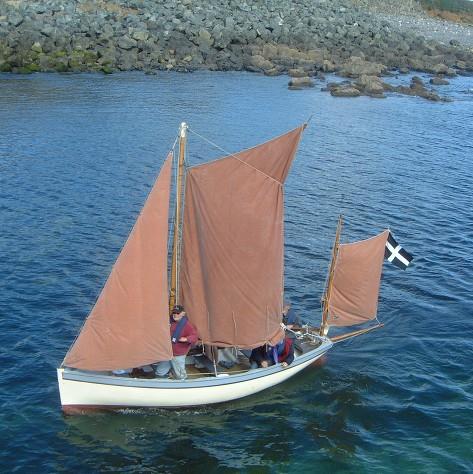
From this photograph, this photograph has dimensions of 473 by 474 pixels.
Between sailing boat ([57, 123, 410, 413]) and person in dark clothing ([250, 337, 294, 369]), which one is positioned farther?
person in dark clothing ([250, 337, 294, 369])

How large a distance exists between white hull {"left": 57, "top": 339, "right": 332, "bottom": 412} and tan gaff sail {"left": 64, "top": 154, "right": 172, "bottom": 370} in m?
0.47

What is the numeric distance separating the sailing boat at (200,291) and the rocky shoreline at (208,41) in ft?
193

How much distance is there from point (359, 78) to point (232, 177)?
64.4m

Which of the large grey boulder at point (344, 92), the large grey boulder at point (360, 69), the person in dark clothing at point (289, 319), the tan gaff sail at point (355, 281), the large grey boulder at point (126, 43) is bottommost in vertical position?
the person in dark clothing at point (289, 319)

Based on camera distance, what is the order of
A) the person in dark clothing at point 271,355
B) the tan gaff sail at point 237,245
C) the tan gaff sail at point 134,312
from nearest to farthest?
the tan gaff sail at point 134,312 → the tan gaff sail at point 237,245 → the person in dark clothing at point 271,355

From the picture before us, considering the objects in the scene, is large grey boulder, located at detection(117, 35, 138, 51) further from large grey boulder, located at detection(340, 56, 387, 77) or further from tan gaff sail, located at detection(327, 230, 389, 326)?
tan gaff sail, located at detection(327, 230, 389, 326)

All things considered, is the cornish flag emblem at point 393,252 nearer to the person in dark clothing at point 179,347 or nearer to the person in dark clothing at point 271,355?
the person in dark clothing at point 271,355

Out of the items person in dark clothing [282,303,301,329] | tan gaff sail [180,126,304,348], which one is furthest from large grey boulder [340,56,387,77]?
tan gaff sail [180,126,304,348]

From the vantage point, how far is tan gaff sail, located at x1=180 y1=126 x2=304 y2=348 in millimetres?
21000

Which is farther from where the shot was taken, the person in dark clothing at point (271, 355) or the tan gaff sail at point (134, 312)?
the person in dark clothing at point (271, 355)

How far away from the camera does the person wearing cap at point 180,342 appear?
2155 centimetres

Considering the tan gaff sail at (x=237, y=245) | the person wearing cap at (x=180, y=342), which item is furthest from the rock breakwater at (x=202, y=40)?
the person wearing cap at (x=180, y=342)

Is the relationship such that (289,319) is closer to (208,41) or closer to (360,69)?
(360,69)

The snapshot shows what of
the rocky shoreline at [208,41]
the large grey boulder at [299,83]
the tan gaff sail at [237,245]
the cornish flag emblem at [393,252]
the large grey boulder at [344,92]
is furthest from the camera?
the rocky shoreline at [208,41]
